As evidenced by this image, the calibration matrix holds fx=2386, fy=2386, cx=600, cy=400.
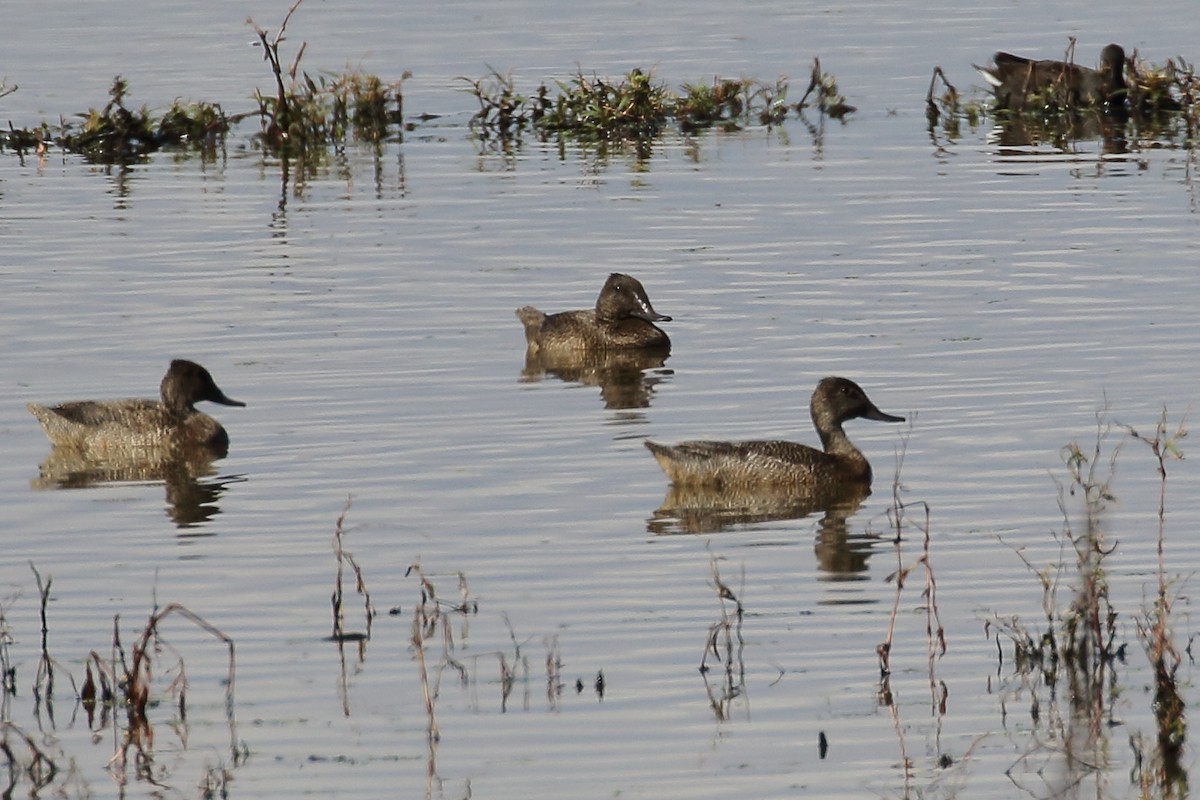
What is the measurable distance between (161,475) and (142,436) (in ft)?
1.75

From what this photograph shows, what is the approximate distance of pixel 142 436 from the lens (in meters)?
14.3

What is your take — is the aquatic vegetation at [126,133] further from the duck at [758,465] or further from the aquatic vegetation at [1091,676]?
the aquatic vegetation at [1091,676]

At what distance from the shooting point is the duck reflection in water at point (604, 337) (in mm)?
16984

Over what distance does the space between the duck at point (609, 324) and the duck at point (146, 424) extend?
3262mm

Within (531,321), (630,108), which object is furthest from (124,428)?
(630,108)

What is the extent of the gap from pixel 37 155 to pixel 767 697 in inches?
780

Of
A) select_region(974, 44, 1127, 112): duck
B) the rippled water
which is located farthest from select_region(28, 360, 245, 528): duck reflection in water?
select_region(974, 44, 1127, 112): duck

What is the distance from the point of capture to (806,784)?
7762 millimetres

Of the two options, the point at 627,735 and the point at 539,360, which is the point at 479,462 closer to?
the point at 539,360

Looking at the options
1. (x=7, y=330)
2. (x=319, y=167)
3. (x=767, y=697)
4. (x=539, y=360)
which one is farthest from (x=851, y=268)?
(x=767, y=697)

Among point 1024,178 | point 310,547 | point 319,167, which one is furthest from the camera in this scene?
point 319,167

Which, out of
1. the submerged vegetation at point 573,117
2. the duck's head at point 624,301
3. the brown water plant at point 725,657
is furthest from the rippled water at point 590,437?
the submerged vegetation at point 573,117

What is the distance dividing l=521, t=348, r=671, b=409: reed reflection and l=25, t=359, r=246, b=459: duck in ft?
8.40

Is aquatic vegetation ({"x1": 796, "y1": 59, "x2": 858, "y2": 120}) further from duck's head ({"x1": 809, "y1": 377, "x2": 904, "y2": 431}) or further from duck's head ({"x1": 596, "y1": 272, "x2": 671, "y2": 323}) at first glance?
duck's head ({"x1": 809, "y1": 377, "x2": 904, "y2": 431})
